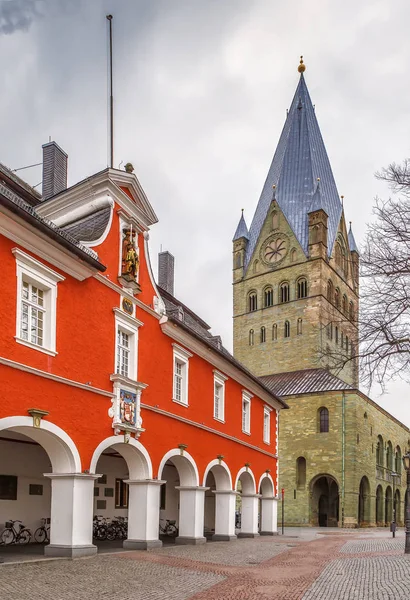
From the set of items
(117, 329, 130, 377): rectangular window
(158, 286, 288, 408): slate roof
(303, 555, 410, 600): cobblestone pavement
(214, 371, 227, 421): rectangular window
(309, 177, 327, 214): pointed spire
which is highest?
(309, 177, 327, 214): pointed spire

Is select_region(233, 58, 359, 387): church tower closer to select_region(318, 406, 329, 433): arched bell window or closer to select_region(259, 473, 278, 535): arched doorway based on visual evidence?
select_region(318, 406, 329, 433): arched bell window

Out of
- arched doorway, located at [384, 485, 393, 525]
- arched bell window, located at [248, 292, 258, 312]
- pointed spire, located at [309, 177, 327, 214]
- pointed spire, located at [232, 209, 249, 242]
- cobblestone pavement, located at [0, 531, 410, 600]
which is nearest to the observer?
cobblestone pavement, located at [0, 531, 410, 600]

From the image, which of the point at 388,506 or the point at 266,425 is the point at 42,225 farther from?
the point at 388,506

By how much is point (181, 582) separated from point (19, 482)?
825 cm

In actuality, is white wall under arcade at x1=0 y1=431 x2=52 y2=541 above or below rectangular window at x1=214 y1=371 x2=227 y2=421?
below

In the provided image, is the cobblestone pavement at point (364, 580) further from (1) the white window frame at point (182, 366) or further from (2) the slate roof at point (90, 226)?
(2) the slate roof at point (90, 226)

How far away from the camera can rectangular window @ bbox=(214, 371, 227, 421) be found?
2611cm

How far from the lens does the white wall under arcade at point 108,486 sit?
2345cm

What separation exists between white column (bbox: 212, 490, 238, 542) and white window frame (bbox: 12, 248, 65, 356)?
13.2 meters

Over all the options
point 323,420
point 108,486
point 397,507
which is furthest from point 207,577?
point 397,507

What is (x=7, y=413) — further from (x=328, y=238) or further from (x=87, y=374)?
(x=328, y=238)

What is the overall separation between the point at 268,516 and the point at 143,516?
14801 millimetres

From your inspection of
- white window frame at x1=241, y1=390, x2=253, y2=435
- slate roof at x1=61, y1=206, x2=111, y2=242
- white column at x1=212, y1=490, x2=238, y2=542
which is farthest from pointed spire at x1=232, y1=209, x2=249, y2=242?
slate roof at x1=61, y1=206, x2=111, y2=242

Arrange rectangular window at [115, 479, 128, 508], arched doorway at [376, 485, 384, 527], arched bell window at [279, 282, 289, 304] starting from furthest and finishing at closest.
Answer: arched bell window at [279, 282, 289, 304]
arched doorway at [376, 485, 384, 527]
rectangular window at [115, 479, 128, 508]
